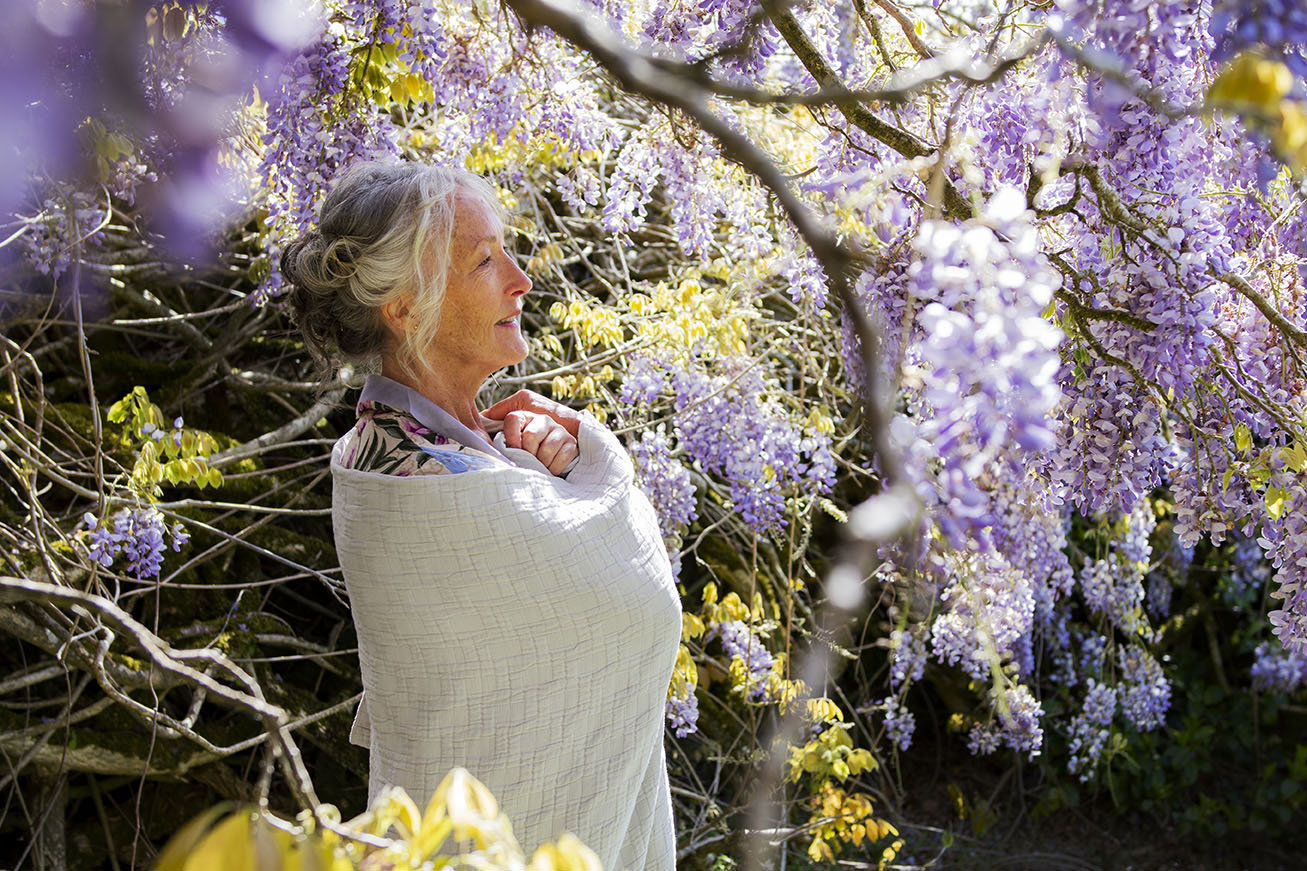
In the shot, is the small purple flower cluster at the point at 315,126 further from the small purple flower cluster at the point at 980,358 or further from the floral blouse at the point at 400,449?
the small purple flower cluster at the point at 980,358

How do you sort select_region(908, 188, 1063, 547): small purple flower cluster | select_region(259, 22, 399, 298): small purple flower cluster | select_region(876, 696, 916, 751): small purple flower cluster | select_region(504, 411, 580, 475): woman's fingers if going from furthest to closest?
select_region(876, 696, 916, 751): small purple flower cluster < select_region(259, 22, 399, 298): small purple flower cluster < select_region(504, 411, 580, 475): woman's fingers < select_region(908, 188, 1063, 547): small purple flower cluster

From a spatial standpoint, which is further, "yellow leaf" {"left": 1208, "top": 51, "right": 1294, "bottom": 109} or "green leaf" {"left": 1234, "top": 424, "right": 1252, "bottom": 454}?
"green leaf" {"left": 1234, "top": 424, "right": 1252, "bottom": 454}

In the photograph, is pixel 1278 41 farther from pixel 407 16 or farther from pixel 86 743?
pixel 86 743

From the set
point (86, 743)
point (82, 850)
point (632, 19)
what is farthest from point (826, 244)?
point (82, 850)

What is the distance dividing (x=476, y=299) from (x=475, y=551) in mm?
404

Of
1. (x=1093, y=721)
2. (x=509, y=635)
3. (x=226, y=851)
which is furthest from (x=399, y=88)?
(x=1093, y=721)

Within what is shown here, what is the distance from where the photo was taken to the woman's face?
67.1 inches

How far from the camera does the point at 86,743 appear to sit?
8.52ft

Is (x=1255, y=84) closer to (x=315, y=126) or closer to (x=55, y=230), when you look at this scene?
(x=315, y=126)

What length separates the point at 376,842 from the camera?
754 mm

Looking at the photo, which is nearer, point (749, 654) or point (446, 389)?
point (446, 389)

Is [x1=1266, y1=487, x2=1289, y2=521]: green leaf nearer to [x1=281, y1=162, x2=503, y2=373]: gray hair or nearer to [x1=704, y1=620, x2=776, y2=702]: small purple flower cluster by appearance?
[x1=281, y1=162, x2=503, y2=373]: gray hair

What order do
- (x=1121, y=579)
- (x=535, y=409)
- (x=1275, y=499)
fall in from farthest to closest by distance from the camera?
A: (x=1121, y=579)
(x=535, y=409)
(x=1275, y=499)

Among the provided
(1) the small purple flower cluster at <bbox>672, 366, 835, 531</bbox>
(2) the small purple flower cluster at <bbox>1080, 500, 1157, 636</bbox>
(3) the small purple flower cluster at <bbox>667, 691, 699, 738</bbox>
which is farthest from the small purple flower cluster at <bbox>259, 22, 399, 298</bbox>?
(2) the small purple flower cluster at <bbox>1080, 500, 1157, 636</bbox>
